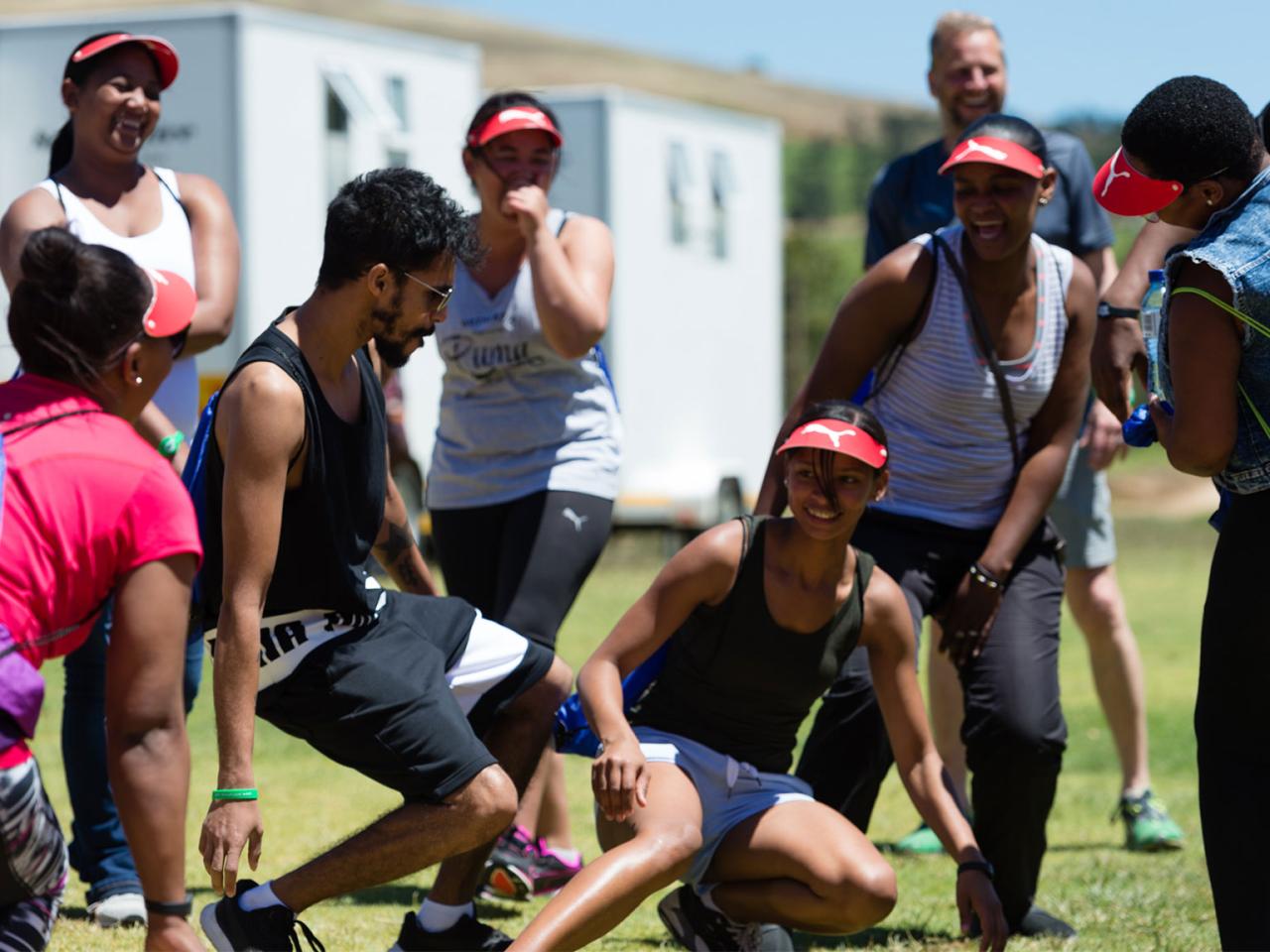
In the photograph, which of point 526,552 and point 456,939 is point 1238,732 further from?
point 526,552

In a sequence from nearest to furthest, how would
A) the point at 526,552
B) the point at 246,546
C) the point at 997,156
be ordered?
the point at 246,546 < the point at 997,156 < the point at 526,552

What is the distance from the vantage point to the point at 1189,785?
8430 millimetres

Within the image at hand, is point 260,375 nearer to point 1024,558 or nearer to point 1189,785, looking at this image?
point 1024,558

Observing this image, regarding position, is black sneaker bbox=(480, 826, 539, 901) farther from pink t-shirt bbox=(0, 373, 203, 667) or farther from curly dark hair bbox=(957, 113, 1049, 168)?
pink t-shirt bbox=(0, 373, 203, 667)

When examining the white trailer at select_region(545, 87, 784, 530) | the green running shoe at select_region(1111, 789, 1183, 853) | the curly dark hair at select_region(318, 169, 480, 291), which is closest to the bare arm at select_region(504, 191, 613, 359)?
the curly dark hair at select_region(318, 169, 480, 291)

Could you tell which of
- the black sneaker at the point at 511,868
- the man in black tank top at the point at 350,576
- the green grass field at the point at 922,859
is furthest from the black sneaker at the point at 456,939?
the black sneaker at the point at 511,868

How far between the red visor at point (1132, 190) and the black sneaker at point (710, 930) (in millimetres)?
1945

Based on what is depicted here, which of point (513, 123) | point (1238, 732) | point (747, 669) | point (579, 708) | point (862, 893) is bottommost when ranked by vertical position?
point (862, 893)

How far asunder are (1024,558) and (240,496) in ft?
7.50

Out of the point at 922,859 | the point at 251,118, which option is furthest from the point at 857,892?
the point at 251,118

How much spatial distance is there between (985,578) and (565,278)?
1.47 metres

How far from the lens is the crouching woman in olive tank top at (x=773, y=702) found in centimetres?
456

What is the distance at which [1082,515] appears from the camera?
6.80 m

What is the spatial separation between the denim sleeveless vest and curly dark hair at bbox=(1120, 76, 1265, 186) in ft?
0.25
